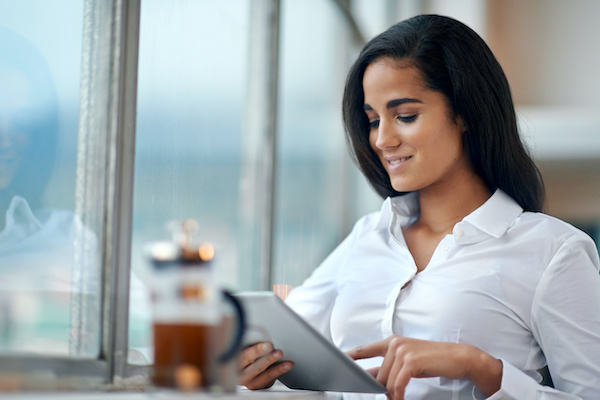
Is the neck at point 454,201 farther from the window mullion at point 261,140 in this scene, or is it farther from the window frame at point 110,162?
the window mullion at point 261,140

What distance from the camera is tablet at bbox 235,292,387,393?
93cm

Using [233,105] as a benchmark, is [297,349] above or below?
below

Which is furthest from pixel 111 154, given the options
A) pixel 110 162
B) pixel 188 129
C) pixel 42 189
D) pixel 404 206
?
pixel 404 206

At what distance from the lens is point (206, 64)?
71.6 inches

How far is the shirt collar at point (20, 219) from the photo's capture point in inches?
41.4

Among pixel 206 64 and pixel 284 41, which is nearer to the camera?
pixel 206 64

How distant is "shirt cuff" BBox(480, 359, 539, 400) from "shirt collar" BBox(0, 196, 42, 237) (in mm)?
808

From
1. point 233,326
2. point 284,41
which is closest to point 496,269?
point 233,326

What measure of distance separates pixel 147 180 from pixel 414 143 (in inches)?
22.5

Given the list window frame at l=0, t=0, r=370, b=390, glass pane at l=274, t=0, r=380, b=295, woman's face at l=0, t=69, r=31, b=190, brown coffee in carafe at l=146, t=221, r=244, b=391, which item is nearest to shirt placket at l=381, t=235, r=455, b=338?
window frame at l=0, t=0, r=370, b=390

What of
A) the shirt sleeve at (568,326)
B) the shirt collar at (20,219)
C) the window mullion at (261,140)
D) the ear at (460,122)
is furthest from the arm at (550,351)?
the window mullion at (261,140)

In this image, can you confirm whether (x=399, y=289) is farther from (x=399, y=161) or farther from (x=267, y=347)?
(x=267, y=347)

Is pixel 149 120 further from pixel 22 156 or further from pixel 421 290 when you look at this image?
pixel 421 290

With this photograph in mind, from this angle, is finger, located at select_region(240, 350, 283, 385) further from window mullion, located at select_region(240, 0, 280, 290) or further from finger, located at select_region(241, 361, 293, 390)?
window mullion, located at select_region(240, 0, 280, 290)
